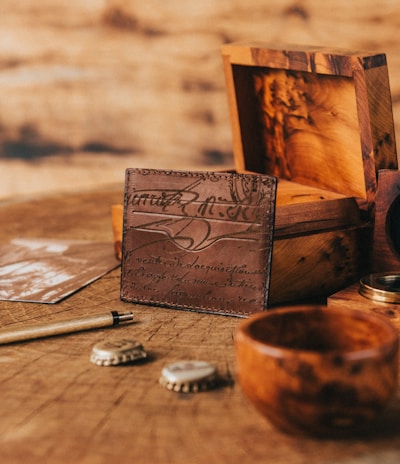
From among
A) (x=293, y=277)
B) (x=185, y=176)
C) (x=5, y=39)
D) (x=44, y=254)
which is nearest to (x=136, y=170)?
(x=185, y=176)

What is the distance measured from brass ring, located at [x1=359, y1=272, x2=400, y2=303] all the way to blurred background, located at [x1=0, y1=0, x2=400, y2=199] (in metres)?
1.54

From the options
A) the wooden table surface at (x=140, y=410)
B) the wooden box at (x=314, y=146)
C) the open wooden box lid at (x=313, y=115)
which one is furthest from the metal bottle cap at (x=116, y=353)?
the open wooden box lid at (x=313, y=115)

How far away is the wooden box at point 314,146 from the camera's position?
4.08ft

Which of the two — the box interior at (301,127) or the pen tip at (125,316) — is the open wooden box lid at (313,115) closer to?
the box interior at (301,127)

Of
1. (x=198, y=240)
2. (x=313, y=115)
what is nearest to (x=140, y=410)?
(x=198, y=240)

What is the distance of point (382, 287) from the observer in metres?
1.12

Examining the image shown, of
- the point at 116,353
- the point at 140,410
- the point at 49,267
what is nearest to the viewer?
the point at 140,410

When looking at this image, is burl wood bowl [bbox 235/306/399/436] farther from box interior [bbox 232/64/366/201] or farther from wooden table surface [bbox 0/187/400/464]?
box interior [bbox 232/64/366/201]

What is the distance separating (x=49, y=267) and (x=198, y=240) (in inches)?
14.5

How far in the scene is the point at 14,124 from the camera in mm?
2748

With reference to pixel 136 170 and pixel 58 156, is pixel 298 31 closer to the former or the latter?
pixel 58 156

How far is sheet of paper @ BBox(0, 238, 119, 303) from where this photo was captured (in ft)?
4.25

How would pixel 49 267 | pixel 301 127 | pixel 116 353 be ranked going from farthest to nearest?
1. pixel 301 127
2. pixel 49 267
3. pixel 116 353

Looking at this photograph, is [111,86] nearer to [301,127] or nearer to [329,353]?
[301,127]
